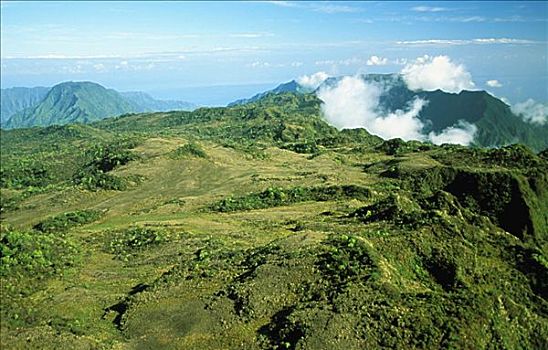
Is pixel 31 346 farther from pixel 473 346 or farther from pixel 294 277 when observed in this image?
pixel 473 346

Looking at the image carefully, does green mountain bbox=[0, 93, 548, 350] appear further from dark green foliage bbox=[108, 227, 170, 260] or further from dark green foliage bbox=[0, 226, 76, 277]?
dark green foliage bbox=[108, 227, 170, 260]

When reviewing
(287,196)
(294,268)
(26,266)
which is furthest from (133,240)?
(287,196)

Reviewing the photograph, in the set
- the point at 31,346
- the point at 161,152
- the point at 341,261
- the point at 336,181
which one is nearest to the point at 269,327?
the point at 341,261

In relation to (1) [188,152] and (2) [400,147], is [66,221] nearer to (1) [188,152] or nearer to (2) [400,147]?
(1) [188,152]

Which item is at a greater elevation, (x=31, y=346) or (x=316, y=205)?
(x=31, y=346)

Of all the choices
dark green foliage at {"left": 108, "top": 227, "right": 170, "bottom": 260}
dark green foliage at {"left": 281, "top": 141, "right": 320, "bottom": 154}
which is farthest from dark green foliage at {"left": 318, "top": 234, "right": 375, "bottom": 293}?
dark green foliage at {"left": 281, "top": 141, "right": 320, "bottom": 154}

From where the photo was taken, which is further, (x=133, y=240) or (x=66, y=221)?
(x=66, y=221)

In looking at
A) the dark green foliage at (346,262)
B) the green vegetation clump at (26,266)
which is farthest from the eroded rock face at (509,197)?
the green vegetation clump at (26,266)
